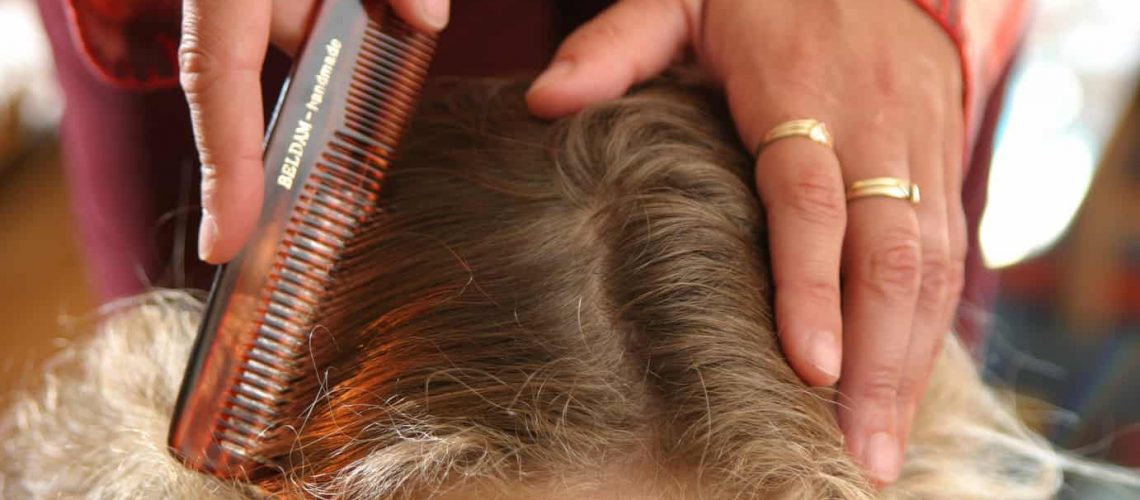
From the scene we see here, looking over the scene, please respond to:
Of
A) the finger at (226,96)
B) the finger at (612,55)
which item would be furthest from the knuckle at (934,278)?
the finger at (226,96)

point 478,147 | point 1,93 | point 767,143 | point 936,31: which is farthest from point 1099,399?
point 1,93

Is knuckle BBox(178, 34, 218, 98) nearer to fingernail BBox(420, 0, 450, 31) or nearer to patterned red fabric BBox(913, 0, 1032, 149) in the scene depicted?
fingernail BBox(420, 0, 450, 31)

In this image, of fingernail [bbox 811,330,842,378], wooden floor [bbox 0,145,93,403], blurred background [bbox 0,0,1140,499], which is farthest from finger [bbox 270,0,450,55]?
blurred background [bbox 0,0,1140,499]

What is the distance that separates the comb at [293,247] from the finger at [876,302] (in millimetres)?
404

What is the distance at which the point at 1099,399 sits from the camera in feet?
7.37

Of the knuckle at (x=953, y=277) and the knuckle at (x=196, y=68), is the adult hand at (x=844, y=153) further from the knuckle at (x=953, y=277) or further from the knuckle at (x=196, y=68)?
the knuckle at (x=196, y=68)

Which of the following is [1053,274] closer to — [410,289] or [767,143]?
[767,143]

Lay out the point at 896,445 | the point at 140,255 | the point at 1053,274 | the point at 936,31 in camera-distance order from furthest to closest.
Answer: the point at 1053,274
the point at 140,255
the point at 936,31
the point at 896,445

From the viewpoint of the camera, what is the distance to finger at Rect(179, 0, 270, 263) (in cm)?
70

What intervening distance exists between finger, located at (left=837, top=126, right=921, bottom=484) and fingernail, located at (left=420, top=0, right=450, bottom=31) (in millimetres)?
362

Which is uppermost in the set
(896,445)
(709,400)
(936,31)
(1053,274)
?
(936,31)

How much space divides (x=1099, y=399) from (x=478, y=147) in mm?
1961

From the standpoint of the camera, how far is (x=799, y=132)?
0.82m

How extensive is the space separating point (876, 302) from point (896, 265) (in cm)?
4
